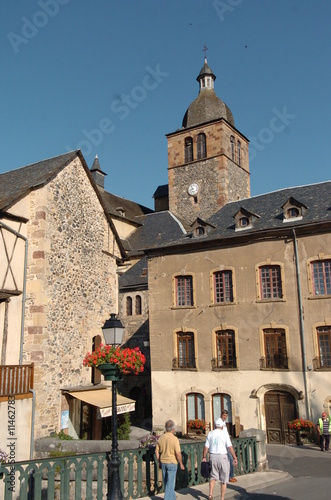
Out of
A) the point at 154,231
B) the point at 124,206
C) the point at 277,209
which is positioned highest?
the point at 124,206

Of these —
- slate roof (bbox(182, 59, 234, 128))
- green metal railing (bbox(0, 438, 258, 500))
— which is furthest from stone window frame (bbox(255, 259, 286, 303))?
slate roof (bbox(182, 59, 234, 128))

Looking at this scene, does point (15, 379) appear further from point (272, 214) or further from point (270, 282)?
point (272, 214)

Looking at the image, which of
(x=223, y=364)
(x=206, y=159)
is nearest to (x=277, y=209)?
(x=223, y=364)

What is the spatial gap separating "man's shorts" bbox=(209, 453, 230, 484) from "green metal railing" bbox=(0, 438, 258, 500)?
99 centimetres

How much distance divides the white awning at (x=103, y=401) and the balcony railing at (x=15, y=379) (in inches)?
70.1

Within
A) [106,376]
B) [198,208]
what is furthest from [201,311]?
[198,208]

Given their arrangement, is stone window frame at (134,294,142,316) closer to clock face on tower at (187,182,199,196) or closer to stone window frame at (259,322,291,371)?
stone window frame at (259,322,291,371)

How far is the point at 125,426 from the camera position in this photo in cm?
1569

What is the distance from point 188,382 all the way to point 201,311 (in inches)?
114

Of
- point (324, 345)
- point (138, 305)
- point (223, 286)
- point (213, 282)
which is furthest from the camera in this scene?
point (138, 305)

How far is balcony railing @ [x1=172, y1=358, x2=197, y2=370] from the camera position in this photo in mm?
19156

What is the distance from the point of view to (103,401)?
1548 centimetres

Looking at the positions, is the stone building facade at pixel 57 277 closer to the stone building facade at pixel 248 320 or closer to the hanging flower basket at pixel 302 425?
the stone building facade at pixel 248 320

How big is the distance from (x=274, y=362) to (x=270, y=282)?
3.01 metres
